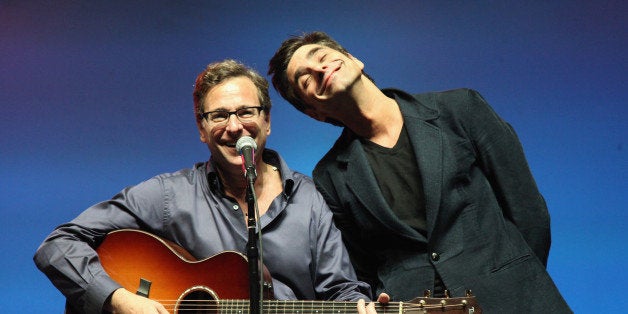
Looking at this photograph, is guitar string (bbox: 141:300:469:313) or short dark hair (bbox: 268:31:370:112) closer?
guitar string (bbox: 141:300:469:313)

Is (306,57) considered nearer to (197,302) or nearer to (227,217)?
(227,217)

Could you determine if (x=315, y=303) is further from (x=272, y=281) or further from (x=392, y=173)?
(x=392, y=173)

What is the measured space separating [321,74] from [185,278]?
1.11 m

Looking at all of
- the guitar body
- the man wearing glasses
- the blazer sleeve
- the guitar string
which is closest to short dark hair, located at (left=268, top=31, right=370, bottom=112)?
the man wearing glasses

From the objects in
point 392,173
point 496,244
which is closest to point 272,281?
point 392,173

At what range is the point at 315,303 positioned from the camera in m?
3.10

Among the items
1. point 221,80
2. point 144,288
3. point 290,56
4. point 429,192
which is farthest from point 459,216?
point 144,288

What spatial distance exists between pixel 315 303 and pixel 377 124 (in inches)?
35.9

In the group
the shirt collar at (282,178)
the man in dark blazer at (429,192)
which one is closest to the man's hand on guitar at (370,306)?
the man in dark blazer at (429,192)

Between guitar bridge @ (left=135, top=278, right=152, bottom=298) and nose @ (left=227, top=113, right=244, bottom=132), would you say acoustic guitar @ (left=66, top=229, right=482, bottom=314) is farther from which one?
nose @ (left=227, top=113, right=244, bottom=132)

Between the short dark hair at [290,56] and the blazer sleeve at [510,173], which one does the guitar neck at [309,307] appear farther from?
the short dark hair at [290,56]

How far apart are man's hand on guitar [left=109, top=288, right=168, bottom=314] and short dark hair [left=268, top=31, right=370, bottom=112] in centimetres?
124

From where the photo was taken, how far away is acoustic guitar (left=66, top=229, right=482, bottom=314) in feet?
10.2

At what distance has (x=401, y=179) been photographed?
11.3ft
